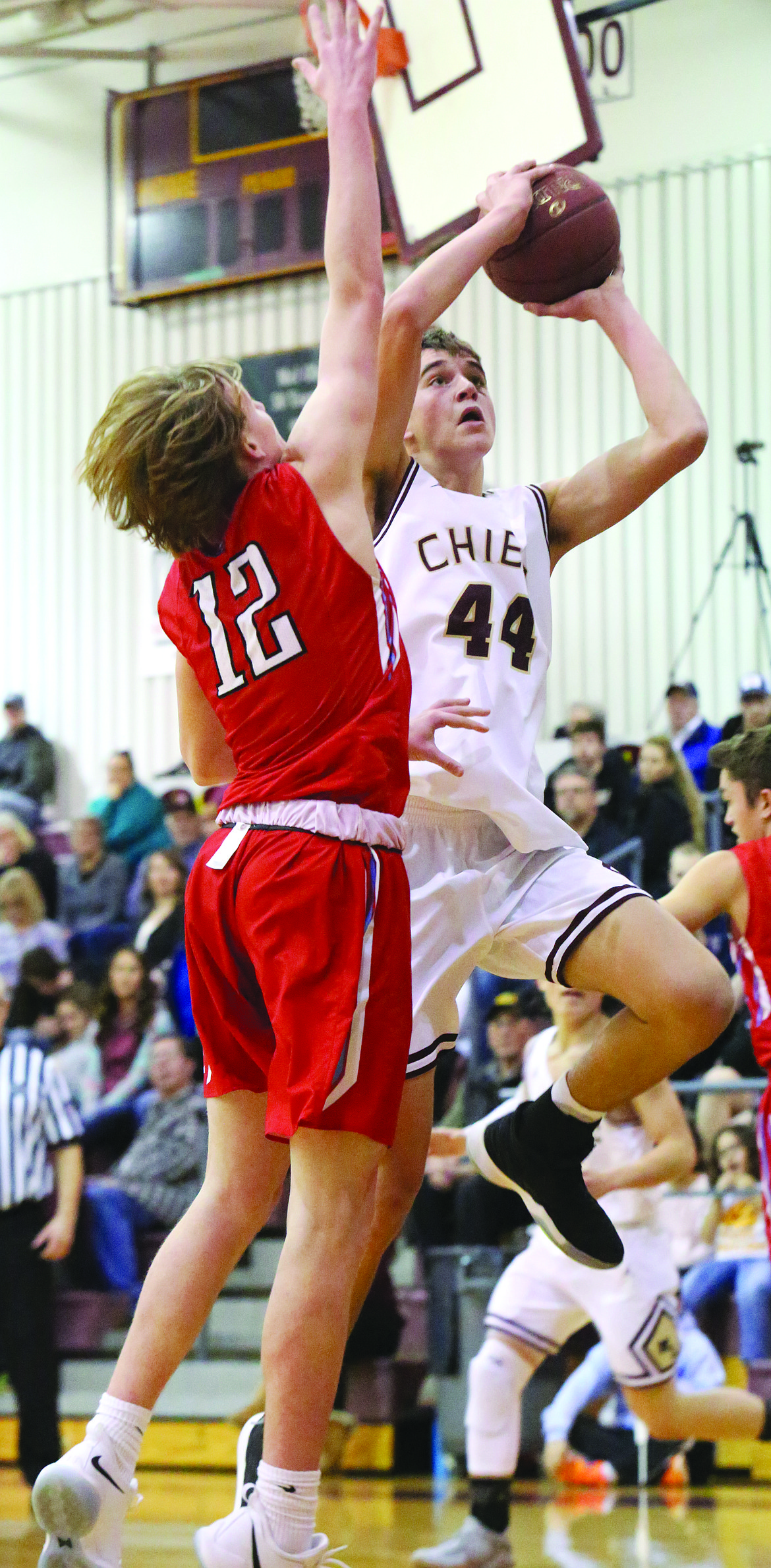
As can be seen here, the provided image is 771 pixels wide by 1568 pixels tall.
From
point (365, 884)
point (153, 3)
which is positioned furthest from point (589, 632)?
point (365, 884)

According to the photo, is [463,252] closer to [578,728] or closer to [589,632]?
[578,728]

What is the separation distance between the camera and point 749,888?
164 inches

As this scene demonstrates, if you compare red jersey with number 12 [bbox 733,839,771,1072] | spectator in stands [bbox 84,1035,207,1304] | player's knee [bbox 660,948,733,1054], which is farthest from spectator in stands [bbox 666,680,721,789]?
player's knee [bbox 660,948,733,1054]

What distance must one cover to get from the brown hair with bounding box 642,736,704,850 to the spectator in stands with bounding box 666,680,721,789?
0.64 metres

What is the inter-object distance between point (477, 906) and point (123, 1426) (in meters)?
1.32

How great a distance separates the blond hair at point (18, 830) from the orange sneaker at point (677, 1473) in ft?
19.9

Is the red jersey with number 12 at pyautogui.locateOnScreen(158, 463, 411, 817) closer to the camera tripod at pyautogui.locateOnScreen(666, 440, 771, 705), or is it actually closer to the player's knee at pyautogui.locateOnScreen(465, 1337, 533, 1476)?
the player's knee at pyautogui.locateOnScreen(465, 1337, 533, 1476)

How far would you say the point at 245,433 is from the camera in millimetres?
2945

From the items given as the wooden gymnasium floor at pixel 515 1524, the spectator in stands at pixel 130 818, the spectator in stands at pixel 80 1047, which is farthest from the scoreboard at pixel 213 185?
the wooden gymnasium floor at pixel 515 1524

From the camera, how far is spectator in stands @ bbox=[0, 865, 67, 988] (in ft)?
33.8

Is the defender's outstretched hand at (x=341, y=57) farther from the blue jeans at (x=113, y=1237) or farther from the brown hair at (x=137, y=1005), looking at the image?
the brown hair at (x=137, y=1005)

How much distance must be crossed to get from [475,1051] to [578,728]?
2.58 meters

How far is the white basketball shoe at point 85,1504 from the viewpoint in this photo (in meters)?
2.73

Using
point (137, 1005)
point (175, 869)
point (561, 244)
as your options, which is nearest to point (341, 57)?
point (561, 244)
